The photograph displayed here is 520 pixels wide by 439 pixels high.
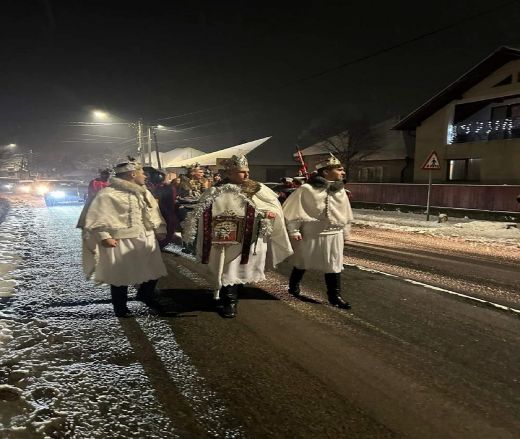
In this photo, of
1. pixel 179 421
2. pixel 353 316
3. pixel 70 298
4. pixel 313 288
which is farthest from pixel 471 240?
pixel 179 421

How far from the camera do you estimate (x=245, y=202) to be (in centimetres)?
524

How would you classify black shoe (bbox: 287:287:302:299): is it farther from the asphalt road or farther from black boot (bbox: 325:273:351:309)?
black boot (bbox: 325:273:351:309)

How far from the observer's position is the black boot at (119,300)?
5.17 m

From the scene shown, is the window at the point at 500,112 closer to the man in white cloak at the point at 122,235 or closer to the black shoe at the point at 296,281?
the black shoe at the point at 296,281

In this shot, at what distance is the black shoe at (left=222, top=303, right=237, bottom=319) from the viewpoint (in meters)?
5.20

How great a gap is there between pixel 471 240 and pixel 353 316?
9.66 meters

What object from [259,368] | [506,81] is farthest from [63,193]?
[506,81]

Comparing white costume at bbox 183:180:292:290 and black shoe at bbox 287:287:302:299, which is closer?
white costume at bbox 183:180:292:290

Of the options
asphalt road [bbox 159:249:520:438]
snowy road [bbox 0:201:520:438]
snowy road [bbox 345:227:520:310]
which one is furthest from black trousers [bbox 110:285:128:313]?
snowy road [bbox 345:227:520:310]

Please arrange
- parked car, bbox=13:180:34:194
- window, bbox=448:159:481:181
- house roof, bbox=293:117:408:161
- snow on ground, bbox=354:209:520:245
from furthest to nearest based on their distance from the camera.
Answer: parked car, bbox=13:180:34:194
house roof, bbox=293:117:408:161
window, bbox=448:159:481:181
snow on ground, bbox=354:209:520:245

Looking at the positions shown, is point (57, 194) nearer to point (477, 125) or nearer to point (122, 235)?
point (122, 235)

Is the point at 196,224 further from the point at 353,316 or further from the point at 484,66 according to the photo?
the point at 484,66

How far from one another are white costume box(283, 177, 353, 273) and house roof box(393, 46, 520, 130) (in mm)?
22242

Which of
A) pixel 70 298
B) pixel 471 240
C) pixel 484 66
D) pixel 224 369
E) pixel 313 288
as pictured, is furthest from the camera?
pixel 484 66
